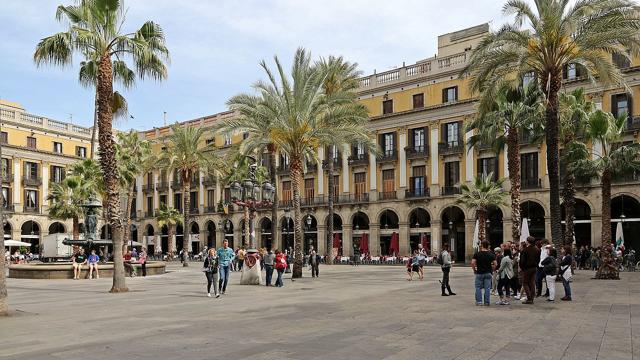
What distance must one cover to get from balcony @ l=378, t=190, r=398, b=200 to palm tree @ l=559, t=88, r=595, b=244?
23.6 m

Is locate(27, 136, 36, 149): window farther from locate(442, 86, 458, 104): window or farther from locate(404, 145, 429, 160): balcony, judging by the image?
locate(442, 86, 458, 104): window

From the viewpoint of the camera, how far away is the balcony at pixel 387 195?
52.3 metres

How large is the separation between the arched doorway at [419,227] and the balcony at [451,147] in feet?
16.6

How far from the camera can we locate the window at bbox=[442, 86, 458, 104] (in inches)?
1918

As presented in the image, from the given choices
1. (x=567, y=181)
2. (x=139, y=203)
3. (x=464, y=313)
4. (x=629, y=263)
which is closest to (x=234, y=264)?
(x=567, y=181)

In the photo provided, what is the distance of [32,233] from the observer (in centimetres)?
6819

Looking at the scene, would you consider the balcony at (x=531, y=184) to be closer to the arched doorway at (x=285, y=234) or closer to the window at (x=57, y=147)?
the arched doorway at (x=285, y=234)

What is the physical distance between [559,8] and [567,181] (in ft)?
33.6

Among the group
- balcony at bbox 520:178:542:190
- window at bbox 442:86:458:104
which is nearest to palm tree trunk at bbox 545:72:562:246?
balcony at bbox 520:178:542:190

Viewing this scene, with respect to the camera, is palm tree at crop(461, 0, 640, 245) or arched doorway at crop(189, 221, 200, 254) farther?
arched doorway at crop(189, 221, 200, 254)

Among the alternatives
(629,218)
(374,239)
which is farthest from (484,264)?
(374,239)

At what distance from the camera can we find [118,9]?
20.3m

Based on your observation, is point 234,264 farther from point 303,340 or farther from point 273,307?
point 303,340

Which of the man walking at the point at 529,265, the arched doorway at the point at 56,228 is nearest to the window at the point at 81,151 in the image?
the arched doorway at the point at 56,228
